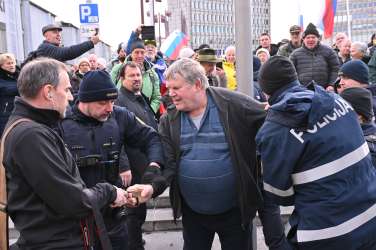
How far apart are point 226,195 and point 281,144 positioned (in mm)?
843

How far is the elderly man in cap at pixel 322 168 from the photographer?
7.59 ft

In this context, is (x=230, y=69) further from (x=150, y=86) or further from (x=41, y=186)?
(x=41, y=186)

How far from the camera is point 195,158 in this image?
3.07 m

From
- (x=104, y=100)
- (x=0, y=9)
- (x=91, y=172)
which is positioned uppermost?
(x=0, y=9)

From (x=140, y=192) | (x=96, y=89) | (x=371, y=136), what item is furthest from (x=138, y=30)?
(x=371, y=136)

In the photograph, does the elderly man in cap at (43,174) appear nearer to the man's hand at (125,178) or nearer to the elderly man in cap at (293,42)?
the man's hand at (125,178)

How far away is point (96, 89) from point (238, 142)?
1.00 metres

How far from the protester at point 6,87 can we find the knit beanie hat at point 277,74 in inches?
190

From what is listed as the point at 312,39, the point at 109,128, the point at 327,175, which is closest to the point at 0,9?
the point at 312,39

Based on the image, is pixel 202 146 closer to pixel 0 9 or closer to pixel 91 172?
pixel 91 172

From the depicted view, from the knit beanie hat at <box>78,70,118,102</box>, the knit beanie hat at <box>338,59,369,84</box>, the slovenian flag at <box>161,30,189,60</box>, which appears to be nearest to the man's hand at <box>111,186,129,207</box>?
the knit beanie hat at <box>78,70,118,102</box>

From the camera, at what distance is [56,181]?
221 centimetres

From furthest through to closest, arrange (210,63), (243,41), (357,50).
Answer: (357,50) < (210,63) < (243,41)

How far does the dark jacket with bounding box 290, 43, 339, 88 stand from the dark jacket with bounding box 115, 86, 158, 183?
2.90 meters
